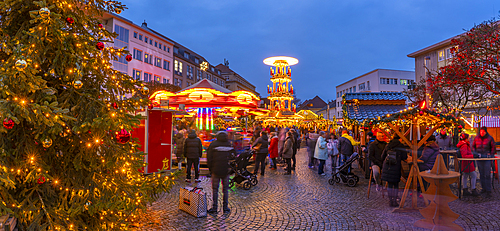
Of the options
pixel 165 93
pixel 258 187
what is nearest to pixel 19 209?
pixel 258 187

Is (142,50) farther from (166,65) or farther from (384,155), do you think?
(384,155)

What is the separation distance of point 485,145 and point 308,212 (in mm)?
6577

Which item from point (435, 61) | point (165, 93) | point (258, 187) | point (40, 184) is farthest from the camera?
point (435, 61)

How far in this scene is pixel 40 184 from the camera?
3893 mm

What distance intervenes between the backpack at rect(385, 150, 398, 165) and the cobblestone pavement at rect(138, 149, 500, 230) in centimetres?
107

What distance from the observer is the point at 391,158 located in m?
6.86

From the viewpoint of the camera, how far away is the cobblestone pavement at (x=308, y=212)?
18.7 feet

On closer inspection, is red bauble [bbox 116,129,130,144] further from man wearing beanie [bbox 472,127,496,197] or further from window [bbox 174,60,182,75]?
window [bbox 174,60,182,75]

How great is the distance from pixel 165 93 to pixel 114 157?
25.5ft

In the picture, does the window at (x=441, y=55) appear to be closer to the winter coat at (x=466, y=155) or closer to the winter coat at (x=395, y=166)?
the winter coat at (x=466, y=155)

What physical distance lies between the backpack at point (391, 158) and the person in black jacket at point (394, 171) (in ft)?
0.15

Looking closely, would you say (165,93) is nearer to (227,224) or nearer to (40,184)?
(227,224)

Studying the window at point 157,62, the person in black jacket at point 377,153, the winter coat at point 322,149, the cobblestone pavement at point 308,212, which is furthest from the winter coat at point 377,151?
the window at point 157,62

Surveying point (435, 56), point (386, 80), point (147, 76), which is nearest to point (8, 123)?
point (147, 76)
